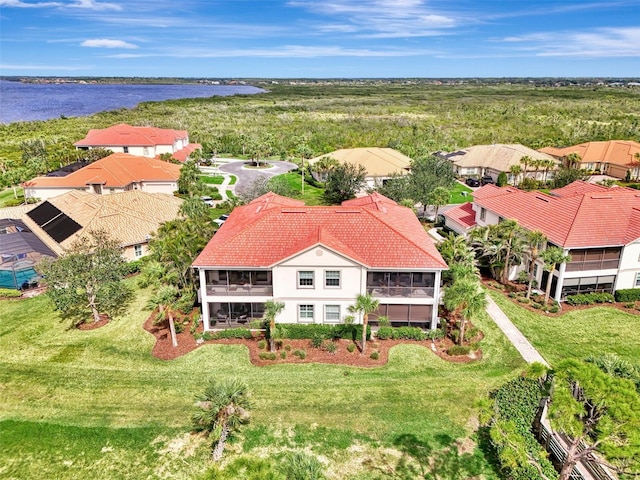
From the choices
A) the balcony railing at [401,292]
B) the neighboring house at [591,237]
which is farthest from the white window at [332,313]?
the neighboring house at [591,237]

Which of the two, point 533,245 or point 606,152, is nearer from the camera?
point 533,245

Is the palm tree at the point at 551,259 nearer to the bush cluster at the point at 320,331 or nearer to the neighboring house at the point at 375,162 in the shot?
the bush cluster at the point at 320,331

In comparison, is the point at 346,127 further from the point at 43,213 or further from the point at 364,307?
→ the point at 364,307

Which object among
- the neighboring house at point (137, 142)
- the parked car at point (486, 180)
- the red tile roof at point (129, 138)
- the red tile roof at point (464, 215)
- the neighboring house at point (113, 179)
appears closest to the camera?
the red tile roof at point (464, 215)

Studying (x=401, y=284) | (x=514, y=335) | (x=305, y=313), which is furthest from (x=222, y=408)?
(x=514, y=335)

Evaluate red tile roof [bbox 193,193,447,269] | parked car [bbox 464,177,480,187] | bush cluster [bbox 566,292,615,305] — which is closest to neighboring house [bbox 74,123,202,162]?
parked car [bbox 464,177,480,187]

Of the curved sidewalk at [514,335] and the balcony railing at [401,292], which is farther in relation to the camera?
the balcony railing at [401,292]

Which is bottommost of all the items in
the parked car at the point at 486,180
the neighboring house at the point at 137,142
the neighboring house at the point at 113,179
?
the parked car at the point at 486,180
